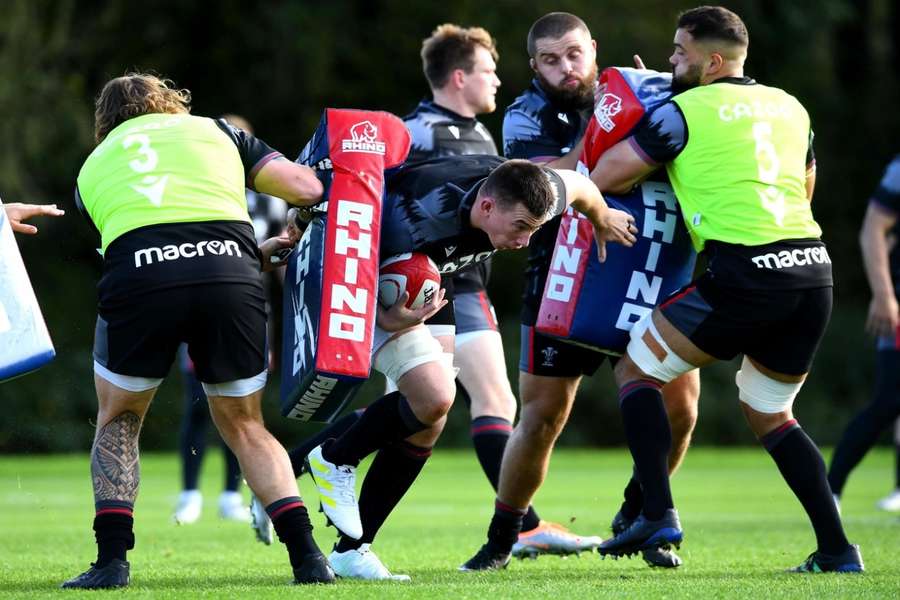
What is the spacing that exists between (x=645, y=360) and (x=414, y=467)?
1135mm

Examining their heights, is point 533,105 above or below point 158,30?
above

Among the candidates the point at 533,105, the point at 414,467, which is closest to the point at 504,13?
the point at 533,105

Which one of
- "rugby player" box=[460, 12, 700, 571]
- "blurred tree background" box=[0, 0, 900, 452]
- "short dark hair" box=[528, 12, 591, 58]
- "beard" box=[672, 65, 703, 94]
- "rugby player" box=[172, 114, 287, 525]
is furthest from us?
"blurred tree background" box=[0, 0, 900, 452]

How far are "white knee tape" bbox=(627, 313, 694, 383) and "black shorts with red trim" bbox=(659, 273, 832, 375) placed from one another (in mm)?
104

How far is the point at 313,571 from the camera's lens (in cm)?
597

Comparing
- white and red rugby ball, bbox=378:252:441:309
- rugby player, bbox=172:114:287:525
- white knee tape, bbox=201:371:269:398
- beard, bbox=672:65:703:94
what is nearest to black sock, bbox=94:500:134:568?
white knee tape, bbox=201:371:269:398

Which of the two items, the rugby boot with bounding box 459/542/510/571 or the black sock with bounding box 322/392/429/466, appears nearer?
the black sock with bounding box 322/392/429/466

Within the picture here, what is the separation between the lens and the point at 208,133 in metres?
6.15

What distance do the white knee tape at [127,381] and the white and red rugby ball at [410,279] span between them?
3.39 ft

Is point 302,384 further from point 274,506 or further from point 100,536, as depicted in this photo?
point 100,536

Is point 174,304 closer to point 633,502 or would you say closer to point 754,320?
point 754,320

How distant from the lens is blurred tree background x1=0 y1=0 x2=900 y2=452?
21250 mm

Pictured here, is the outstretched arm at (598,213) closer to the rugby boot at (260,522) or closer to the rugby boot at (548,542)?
the rugby boot at (548,542)

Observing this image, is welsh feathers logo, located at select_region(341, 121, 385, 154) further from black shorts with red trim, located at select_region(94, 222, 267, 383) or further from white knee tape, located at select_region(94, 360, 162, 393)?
white knee tape, located at select_region(94, 360, 162, 393)
